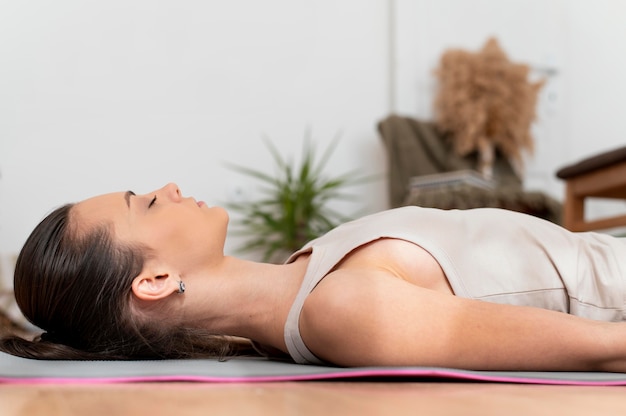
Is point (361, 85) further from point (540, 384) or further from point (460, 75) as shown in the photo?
point (540, 384)

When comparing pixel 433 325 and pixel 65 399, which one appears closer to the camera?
pixel 65 399

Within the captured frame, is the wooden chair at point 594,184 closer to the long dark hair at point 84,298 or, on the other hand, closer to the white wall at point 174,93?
the white wall at point 174,93

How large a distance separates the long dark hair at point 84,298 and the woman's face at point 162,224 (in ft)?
0.07

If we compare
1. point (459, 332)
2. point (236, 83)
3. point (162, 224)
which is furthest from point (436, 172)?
point (459, 332)

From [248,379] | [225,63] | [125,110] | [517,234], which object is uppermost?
[225,63]

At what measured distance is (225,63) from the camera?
3.96 meters

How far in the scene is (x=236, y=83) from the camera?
3.98 meters

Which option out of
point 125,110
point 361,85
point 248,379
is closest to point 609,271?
point 248,379

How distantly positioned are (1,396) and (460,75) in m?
3.64

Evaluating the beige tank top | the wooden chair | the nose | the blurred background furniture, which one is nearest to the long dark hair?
the nose

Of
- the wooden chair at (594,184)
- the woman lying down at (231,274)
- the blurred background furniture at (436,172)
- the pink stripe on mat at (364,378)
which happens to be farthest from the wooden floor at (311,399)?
the blurred background furniture at (436,172)

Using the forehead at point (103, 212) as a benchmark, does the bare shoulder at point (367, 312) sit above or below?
below

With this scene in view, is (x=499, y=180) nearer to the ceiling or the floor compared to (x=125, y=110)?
nearer to the floor

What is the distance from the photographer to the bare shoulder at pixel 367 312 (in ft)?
3.43
